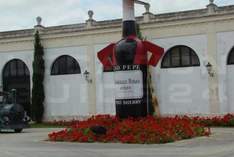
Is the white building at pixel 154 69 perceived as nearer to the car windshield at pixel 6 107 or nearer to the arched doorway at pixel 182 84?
the arched doorway at pixel 182 84

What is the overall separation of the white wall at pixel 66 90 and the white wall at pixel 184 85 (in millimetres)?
5915

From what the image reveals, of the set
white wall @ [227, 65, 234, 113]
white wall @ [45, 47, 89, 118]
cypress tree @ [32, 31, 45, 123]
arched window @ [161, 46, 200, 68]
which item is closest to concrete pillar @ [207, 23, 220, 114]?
white wall @ [227, 65, 234, 113]

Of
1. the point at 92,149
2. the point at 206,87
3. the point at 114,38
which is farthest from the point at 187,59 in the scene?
the point at 92,149

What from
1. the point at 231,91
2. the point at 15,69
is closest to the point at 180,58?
the point at 231,91

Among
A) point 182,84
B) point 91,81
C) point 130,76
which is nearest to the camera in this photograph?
point 130,76

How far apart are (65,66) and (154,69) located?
7.54 m

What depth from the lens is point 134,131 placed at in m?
22.0

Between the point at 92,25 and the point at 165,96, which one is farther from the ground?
the point at 92,25

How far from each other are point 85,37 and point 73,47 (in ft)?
4.20

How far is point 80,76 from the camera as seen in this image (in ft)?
140

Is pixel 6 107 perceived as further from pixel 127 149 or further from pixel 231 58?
pixel 127 149

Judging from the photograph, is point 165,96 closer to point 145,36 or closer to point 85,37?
point 145,36

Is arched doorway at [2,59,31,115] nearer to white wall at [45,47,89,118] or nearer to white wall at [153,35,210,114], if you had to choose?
white wall at [45,47,89,118]

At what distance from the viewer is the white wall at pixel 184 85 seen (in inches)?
1479
